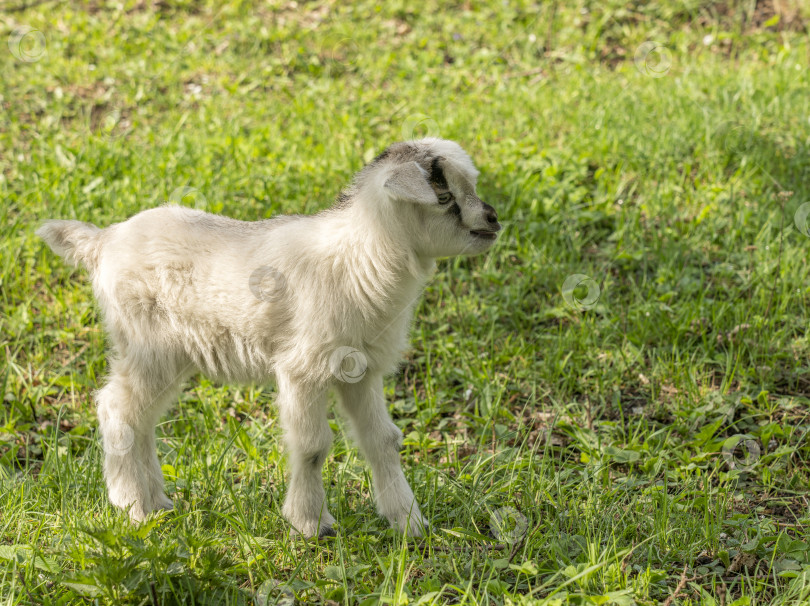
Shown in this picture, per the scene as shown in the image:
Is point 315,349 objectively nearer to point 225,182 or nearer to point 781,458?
point 781,458

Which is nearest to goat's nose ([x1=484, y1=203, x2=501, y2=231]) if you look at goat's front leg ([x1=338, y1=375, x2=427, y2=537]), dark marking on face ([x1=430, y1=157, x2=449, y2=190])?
dark marking on face ([x1=430, y1=157, x2=449, y2=190])

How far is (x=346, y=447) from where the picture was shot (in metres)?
4.56

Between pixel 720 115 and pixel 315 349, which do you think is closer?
pixel 315 349

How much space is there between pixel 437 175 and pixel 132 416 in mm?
1828

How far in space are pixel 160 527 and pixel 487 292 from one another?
9.55 ft

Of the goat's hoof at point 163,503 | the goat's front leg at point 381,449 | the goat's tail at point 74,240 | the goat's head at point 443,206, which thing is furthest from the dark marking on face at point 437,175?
the goat's hoof at point 163,503

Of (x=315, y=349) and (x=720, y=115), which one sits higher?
(x=315, y=349)

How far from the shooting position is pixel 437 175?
3.43 m

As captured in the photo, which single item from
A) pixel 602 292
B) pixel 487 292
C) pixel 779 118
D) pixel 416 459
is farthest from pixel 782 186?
pixel 416 459

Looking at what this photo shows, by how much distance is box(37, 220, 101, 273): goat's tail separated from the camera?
13.1 ft

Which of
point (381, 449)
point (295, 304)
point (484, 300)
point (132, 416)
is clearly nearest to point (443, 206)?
point (295, 304)

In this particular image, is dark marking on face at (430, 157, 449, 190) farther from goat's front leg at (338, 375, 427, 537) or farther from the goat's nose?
goat's front leg at (338, 375, 427, 537)

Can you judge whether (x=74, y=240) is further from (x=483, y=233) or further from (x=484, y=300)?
(x=484, y=300)

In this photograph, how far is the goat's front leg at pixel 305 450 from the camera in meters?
3.63
